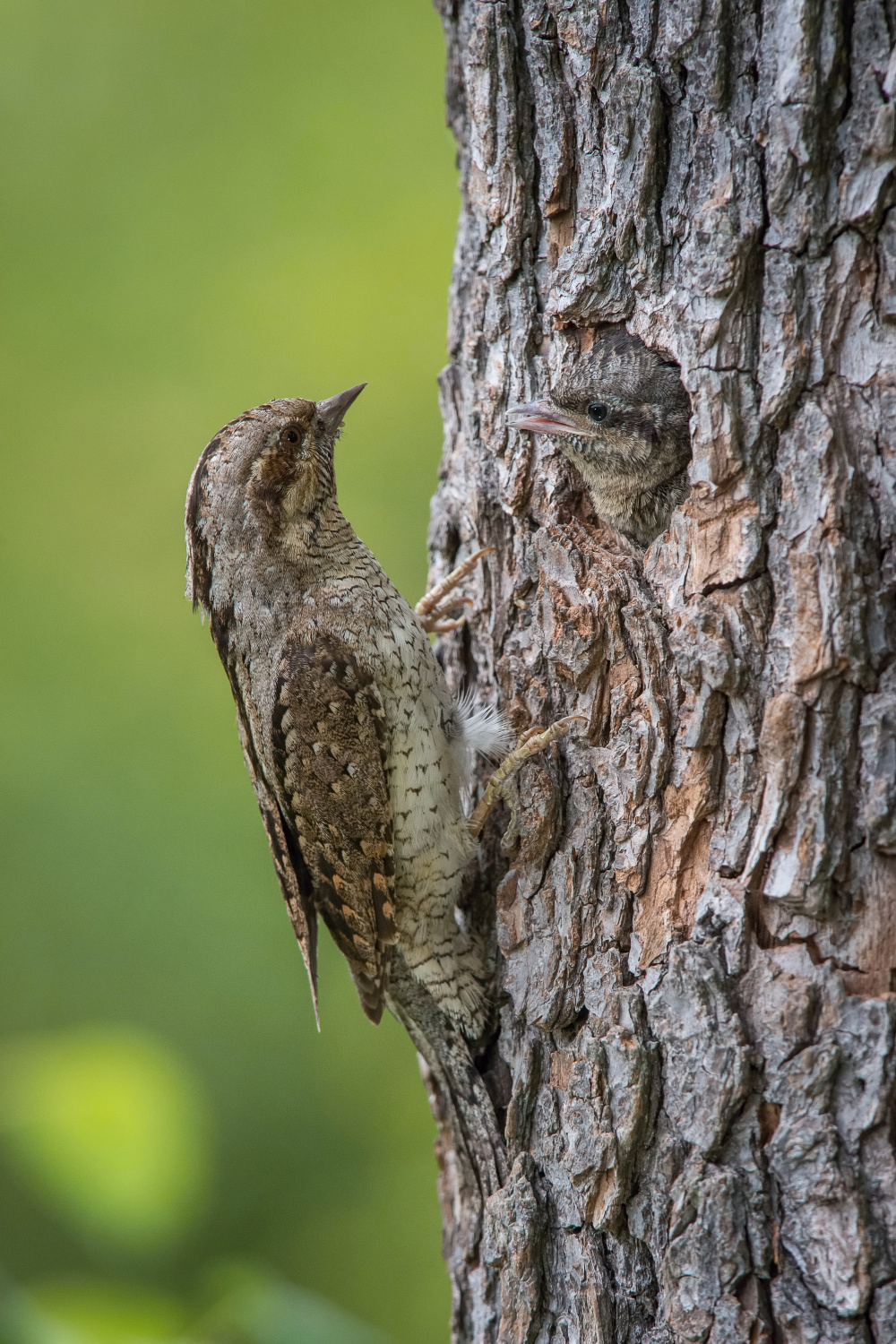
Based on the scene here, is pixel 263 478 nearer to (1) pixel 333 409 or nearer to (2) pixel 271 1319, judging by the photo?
(1) pixel 333 409

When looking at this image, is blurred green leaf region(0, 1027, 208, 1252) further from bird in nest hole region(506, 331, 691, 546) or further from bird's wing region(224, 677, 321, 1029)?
bird in nest hole region(506, 331, 691, 546)

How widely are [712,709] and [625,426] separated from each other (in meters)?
0.67

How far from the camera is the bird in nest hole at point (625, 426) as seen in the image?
212 centimetres

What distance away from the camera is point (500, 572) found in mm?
2555

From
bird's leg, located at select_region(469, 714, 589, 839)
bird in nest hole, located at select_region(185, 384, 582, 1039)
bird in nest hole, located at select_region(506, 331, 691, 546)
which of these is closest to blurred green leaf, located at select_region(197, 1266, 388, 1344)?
bird in nest hole, located at select_region(185, 384, 582, 1039)

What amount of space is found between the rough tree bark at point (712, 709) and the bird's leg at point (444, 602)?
37cm

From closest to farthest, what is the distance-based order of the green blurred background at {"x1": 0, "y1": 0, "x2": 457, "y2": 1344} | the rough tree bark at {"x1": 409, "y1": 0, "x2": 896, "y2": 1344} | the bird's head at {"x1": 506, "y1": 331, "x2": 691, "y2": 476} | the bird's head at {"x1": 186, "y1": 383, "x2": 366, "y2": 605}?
the rough tree bark at {"x1": 409, "y1": 0, "x2": 896, "y2": 1344}, the bird's head at {"x1": 506, "y1": 331, "x2": 691, "y2": 476}, the bird's head at {"x1": 186, "y1": 383, "x2": 366, "y2": 605}, the green blurred background at {"x1": 0, "y1": 0, "x2": 457, "y2": 1344}

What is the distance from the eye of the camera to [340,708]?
2658mm

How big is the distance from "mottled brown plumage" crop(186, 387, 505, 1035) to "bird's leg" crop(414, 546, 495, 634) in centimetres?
10

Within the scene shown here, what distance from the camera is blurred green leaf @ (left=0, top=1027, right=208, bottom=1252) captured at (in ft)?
7.30

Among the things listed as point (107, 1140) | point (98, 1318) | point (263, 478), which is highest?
point (263, 478)

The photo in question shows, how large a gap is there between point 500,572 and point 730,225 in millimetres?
990

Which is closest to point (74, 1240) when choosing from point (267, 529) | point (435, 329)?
point (267, 529)

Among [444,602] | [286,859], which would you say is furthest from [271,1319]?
[444,602]
